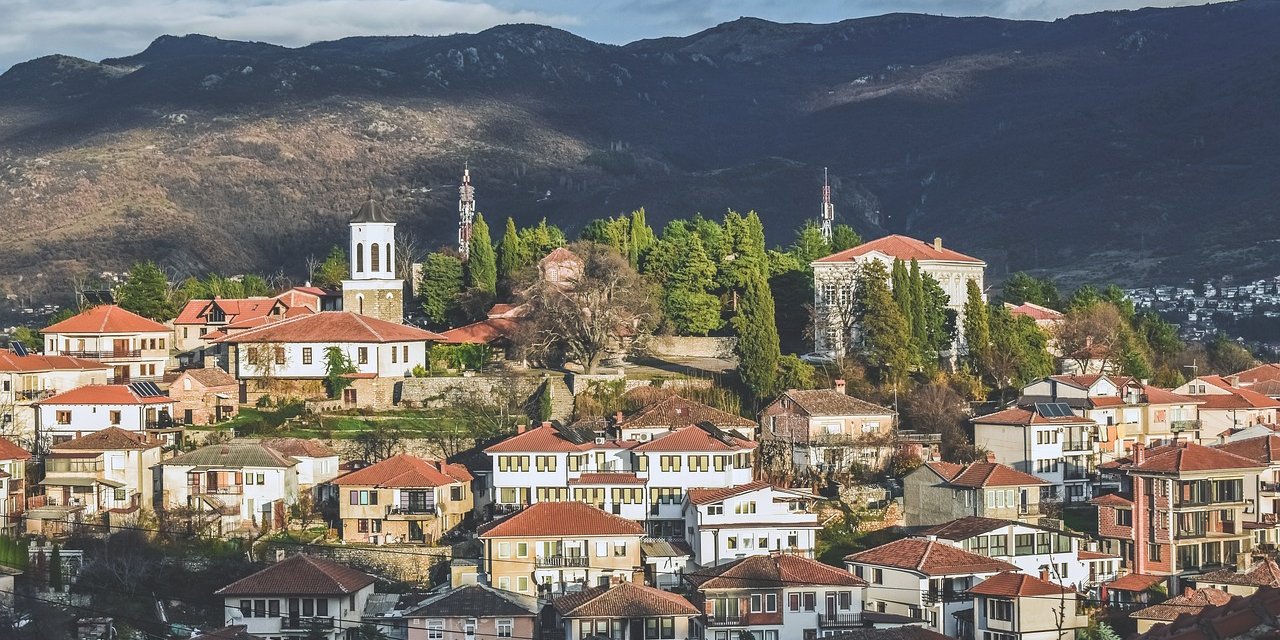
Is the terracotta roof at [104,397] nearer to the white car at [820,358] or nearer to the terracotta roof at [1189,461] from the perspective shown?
the white car at [820,358]

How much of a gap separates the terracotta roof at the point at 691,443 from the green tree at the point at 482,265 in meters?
20.7

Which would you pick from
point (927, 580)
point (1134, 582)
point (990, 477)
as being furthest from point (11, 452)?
point (1134, 582)

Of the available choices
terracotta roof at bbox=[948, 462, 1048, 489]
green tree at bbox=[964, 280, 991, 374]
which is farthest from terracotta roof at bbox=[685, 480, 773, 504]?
green tree at bbox=[964, 280, 991, 374]

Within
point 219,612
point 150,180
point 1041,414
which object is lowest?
point 219,612

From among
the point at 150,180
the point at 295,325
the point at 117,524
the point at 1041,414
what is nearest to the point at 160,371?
the point at 295,325

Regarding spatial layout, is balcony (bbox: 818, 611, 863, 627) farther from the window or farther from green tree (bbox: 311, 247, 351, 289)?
green tree (bbox: 311, 247, 351, 289)

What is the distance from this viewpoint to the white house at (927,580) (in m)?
51.0

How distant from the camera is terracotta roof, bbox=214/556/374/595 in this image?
50.3 m

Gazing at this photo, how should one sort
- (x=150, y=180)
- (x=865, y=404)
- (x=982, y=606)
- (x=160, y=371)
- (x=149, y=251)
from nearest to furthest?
(x=982, y=606) → (x=865, y=404) → (x=160, y=371) → (x=149, y=251) → (x=150, y=180)

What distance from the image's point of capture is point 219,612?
53094mm

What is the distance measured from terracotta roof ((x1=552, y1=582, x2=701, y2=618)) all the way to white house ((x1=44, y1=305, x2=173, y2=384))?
29388mm

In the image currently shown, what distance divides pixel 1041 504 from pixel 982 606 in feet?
38.9

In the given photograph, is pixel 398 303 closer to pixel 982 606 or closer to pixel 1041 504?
pixel 1041 504

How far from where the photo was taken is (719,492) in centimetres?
5678
